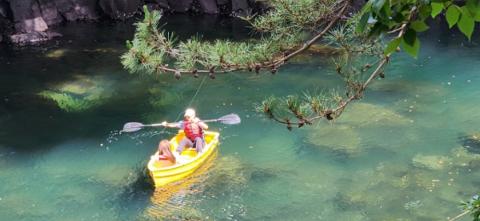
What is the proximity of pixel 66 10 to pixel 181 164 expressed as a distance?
1189cm

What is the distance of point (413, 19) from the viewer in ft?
5.00

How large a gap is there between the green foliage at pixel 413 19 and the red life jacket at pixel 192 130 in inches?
287

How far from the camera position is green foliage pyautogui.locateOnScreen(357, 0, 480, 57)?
53.2 inches

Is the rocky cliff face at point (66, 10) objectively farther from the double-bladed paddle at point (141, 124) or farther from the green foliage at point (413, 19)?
the green foliage at point (413, 19)

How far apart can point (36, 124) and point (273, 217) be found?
5.79 metres

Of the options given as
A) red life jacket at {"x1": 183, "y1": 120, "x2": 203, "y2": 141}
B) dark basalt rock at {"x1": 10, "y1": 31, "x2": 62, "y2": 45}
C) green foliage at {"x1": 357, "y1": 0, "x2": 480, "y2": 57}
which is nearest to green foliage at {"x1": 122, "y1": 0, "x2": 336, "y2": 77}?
green foliage at {"x1": 357, "y1": 0, "x2": 480, "y2": 57}

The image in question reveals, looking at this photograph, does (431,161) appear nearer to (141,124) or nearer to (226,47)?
(141,124)

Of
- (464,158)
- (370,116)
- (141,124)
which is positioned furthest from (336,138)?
(141,124)

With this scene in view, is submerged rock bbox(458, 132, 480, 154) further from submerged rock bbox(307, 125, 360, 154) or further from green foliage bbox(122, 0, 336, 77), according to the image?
green foliage bbox(122, 0, 336, 77)

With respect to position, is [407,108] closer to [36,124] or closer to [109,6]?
[36,124]

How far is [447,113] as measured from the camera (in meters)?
10.6

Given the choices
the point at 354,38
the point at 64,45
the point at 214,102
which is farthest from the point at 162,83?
the point at 354,38

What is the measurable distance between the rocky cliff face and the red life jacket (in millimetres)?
8790

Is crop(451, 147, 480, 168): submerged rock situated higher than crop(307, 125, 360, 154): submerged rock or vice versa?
crop(307, 125, 360, 154): submerged rock
